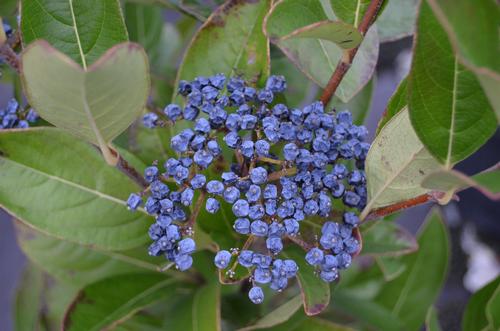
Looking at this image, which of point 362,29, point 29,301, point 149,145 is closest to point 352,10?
point 362,29

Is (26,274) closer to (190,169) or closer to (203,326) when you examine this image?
(203,326)

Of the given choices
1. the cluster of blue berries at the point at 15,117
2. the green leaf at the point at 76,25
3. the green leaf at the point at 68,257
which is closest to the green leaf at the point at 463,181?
the green leaf at the point at 76,25

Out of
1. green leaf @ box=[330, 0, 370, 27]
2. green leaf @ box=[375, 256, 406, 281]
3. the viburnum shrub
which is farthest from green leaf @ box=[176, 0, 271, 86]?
green leaf @ box=[375, 256, 406, 281]

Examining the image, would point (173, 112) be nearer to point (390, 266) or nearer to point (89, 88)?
point (89, 88)

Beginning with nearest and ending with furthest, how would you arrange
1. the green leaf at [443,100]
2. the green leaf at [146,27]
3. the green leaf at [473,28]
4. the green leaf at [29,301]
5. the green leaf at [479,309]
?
1. the green leaf at [473,28]
2. the green leaf at [443,100]
3. the green leaf at [479,309]
4. the green leaf at [146,27]
5. the green leaf at [29,301]

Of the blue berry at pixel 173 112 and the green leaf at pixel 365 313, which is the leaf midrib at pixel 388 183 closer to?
the blue berry at pixel 173 112
